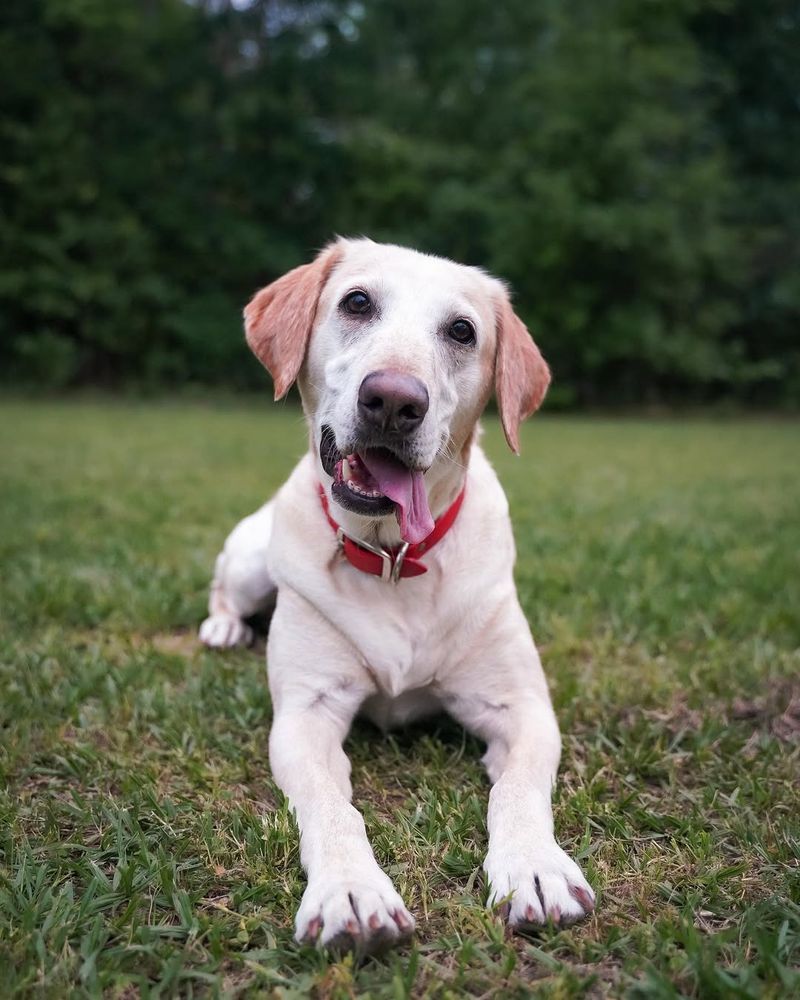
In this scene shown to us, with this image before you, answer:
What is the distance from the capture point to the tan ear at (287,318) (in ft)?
9.10

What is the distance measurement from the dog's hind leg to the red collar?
2.92 ft

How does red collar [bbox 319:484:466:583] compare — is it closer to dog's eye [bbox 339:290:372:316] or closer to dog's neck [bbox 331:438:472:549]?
dog's neck [bbox 331:438:472:549]

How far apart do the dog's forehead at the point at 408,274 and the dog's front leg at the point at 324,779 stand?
1.04 m

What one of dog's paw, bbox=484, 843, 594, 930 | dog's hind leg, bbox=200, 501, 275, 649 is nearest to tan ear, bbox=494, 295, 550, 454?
dog's hind leg, bbox=200, 501, 275, 649

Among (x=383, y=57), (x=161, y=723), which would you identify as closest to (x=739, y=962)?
(x=161, y=723)

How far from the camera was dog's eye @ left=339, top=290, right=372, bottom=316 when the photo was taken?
269 centimetres

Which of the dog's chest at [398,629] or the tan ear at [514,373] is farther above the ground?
the tan ear at [514,373]

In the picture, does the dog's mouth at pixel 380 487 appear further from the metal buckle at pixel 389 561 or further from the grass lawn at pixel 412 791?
the grass lawn at pixel 412 791

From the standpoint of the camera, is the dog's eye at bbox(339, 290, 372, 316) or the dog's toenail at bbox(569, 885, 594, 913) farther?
the dog's eye at bbox(339, 290, 372, 316)

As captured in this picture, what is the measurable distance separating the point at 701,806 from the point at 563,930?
2.36 ft

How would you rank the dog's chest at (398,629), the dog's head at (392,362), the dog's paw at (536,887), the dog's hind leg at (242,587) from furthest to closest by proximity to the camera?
the dog's hind leg at (242,587) < the dog's chest at (398,629) < the dog's head at (392,362) < the dog's paw at (536,887)

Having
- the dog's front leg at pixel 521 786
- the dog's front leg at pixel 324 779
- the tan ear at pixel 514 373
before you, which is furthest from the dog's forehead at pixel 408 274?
the dog's front leg at pixel 521 786

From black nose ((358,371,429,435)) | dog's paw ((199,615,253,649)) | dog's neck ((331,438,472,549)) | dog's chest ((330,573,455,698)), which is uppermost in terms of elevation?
black nose ((358,371,429,435))

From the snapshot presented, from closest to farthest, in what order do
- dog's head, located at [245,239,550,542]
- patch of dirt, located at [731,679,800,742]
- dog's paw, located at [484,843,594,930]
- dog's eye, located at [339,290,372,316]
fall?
dog's paw, located at [484,843,594,930] < dog's head, located at [245,239,550,542] < dog's eye, located at [339,290,372,316] < patch of dirt, located at [731,679,800,742]
